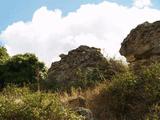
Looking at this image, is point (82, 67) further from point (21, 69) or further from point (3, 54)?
point (3, 54)

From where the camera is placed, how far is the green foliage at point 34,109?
13828mm

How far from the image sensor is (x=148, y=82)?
661 inches

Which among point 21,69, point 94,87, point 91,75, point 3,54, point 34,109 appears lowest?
point 34,109

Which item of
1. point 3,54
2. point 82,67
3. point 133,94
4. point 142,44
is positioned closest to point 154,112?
point 133,94

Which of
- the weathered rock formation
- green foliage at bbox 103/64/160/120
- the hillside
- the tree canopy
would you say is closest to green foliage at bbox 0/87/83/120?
the hillside

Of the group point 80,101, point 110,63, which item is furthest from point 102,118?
point 110,63

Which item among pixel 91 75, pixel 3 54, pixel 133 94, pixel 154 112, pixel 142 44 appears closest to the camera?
pixel 154 112

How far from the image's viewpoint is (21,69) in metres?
31.3

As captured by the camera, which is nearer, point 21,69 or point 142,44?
point 142,44

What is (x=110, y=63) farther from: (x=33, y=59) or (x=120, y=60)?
(x=33, y=59)

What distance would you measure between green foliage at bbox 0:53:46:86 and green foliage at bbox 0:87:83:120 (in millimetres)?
14191

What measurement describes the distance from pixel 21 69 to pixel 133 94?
15.5 m

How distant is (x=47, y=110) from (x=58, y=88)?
31.3ft

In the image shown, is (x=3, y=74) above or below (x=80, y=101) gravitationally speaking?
above
